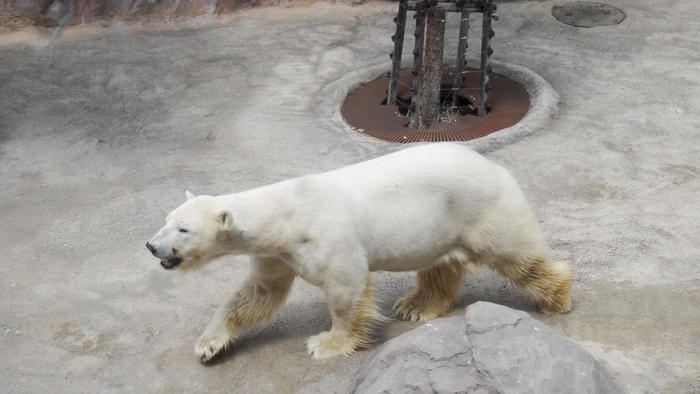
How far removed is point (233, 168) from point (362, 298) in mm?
2854

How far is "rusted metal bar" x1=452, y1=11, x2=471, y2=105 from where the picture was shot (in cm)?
790

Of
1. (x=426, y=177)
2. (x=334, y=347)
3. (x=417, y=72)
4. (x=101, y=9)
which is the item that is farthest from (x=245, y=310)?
(x=101, y=9)

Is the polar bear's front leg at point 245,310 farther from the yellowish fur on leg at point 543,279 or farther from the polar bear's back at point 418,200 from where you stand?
the yellowish fur on leg at point 543,279

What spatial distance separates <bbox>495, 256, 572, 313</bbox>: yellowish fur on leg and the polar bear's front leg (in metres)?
1.44

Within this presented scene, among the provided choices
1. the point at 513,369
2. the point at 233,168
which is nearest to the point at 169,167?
the point at 233,168

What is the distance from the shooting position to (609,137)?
7055 millimetres

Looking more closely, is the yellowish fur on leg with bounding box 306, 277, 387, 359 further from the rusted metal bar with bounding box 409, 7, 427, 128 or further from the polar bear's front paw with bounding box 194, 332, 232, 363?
the rusted metal bar with bounding box 409, 7, 427, 128

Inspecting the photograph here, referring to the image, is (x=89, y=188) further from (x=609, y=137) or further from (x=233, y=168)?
(x=609, y=137)

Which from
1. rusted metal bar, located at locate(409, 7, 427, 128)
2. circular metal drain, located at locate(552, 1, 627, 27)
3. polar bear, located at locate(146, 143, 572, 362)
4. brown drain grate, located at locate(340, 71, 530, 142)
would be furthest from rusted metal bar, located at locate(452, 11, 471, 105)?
polar bear, located at locate(146, 143, 572, 362)

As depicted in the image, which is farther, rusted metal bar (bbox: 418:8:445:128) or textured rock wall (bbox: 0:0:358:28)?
textured rock wall (bbox: 0:0:358:28)

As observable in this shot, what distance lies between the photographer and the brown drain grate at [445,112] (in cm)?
753

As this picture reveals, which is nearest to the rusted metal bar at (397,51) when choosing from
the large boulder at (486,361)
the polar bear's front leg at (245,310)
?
the polar bear's front leg at (245,310)

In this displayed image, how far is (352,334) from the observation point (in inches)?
185

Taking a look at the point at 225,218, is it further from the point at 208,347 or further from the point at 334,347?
the point at 334,347
